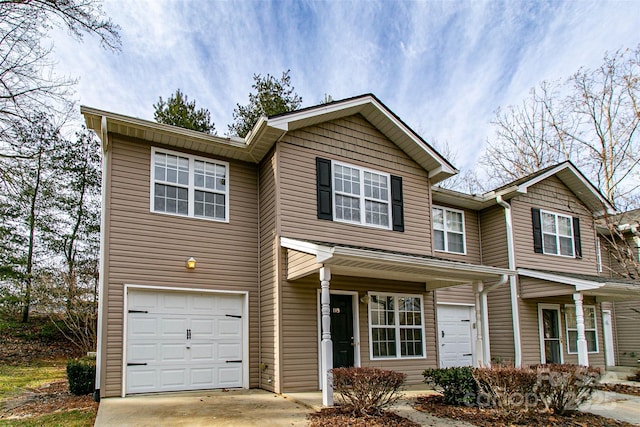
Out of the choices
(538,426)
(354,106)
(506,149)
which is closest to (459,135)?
(506,149)

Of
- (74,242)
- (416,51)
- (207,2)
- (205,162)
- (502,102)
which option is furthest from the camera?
(502,102)

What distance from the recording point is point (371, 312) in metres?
10.2

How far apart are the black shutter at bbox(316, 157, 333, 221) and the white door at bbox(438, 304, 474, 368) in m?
4.80

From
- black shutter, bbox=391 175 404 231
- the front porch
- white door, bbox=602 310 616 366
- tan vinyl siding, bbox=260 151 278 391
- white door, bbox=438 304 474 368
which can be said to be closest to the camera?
the front porch

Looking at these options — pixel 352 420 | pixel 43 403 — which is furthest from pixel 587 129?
pixel 43 403

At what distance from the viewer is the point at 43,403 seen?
8.23 m

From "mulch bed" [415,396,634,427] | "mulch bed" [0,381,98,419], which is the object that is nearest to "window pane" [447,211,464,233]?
"mulch bed" [415,396,634,427]

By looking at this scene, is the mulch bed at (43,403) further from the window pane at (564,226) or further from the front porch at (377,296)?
the window pane at (564,226)

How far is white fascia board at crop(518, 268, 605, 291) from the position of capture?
11.5 m

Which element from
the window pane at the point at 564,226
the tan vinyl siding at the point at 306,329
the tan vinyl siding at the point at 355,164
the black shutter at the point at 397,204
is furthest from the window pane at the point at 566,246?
the tan vinyl siding at the point at 306,329

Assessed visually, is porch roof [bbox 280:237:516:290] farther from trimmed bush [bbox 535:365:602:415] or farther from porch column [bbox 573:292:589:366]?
porch column [bbox 573:292:589:366]

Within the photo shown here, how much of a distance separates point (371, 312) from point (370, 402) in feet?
10.7

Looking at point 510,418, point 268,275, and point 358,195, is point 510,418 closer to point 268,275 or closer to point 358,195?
point 268,275

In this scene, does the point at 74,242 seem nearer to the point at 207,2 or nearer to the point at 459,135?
the point at 207,2
